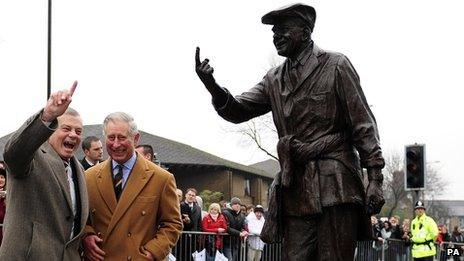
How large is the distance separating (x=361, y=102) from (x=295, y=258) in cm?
115

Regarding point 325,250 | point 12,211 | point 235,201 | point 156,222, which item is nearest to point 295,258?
point 325,250

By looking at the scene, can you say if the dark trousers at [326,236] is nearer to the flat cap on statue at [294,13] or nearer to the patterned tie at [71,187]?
the flat cap on statue at [294,13]

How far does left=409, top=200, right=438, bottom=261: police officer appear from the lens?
1994cm

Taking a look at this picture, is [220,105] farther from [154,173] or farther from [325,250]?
[325,250]

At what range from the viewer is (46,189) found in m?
5.19

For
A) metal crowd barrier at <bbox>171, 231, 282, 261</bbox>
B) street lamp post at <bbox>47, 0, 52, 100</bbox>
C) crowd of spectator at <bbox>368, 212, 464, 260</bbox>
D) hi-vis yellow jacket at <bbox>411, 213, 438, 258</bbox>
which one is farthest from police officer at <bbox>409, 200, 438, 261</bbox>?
street lamp post at <bbox>47, 0, 52, 100</bbox>

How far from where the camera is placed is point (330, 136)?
5.31 m

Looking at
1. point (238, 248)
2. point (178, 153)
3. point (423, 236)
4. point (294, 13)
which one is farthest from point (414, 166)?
point (178, 153)

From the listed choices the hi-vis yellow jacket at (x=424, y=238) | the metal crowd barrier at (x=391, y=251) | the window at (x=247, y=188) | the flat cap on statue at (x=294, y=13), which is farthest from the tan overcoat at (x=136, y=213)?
the window at (x=247, y=188)

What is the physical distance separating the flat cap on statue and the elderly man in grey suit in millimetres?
1442

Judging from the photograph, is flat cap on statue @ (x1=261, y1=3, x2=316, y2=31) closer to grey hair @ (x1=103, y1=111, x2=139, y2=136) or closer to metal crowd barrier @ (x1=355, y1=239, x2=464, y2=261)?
grey hair @ (x1=103, y1=111, x2=139, y2=136)

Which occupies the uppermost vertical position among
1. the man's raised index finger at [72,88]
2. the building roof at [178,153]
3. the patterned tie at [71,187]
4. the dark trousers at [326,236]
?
the building roof at [178,153]

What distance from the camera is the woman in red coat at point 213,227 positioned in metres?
14.9

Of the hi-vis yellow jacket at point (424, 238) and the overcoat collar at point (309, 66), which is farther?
the hi-vis yellow jacket at point (424, 238)
